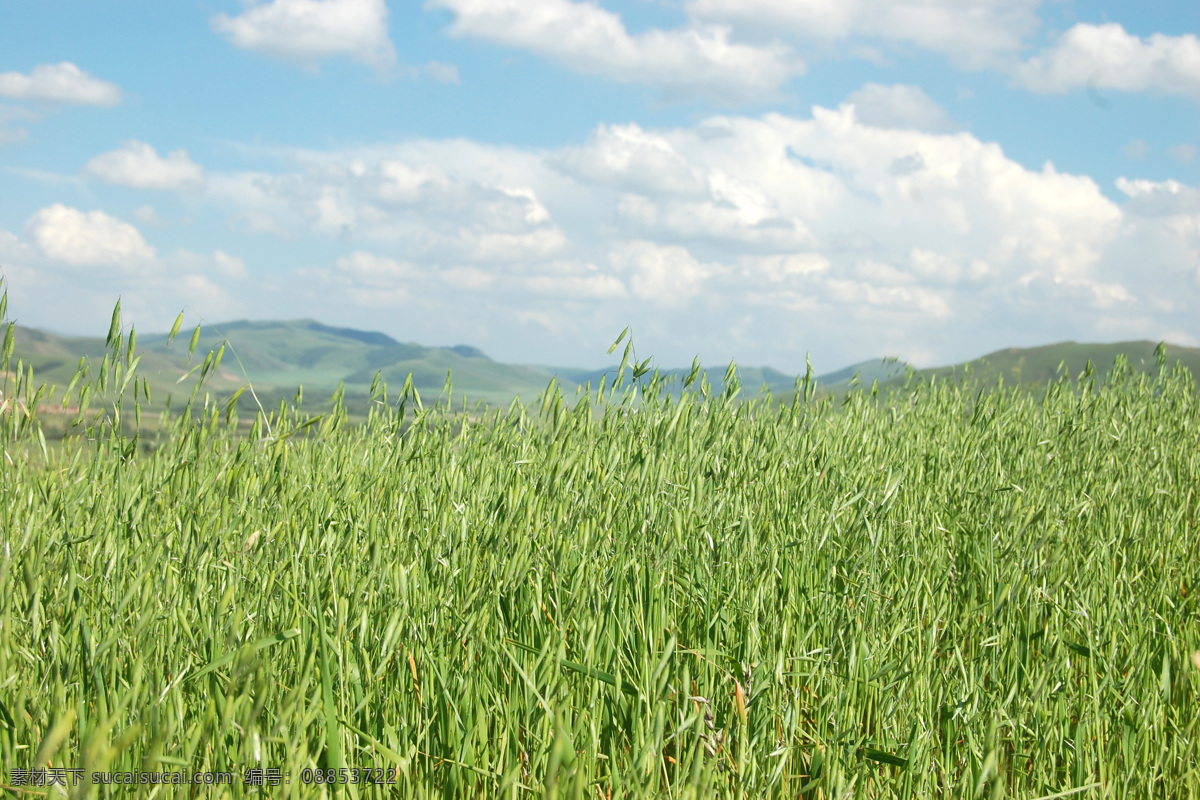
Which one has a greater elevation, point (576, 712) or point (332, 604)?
point (332, 604)

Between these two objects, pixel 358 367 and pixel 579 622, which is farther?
pixel 358 367

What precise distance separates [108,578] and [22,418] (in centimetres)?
58

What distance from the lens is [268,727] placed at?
148cm

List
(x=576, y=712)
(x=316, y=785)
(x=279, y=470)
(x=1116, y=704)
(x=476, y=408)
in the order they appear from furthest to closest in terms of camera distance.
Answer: (x=476, y=408)
(x=279, y=470)
(x=1116, y=704)
(x=576, y=712)
(x=316, y=785)

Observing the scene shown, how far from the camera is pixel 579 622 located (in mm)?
1679

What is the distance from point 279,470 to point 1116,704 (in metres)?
2.34

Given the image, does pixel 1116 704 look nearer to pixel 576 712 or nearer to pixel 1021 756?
pixel 1021 756

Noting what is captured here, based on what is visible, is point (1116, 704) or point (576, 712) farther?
point (1116, 704)

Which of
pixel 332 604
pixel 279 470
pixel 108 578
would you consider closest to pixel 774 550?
pixel 332 604

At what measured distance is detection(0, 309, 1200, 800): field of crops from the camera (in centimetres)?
146

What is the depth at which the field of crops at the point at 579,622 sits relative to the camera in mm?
1455

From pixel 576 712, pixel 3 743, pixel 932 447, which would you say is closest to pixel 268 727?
pixel 3 743

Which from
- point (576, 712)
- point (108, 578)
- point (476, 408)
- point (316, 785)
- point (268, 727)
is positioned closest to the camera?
point (316, 785)

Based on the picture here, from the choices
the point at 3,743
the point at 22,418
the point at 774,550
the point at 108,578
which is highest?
the point at 22,418
